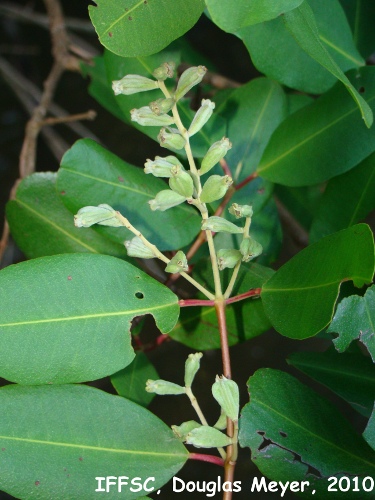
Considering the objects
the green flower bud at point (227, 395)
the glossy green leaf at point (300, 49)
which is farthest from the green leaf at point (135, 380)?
the glossy green leaf at point (300, 49)

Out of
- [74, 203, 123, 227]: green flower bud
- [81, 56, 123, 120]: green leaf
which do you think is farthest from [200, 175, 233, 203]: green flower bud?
[81, 56, 123, 120]: green leaf

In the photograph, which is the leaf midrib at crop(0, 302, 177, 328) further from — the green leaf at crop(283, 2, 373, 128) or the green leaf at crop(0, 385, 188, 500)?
the green leaf at crop(283, 2, 373, 128)

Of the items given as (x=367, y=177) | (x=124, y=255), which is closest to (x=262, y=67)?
(x=367, y=177)

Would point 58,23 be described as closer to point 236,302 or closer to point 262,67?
point 262,67

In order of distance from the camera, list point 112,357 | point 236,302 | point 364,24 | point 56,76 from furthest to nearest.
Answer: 1. point 56,76
2. point 364,24
3. point 236,302
4. point 112,357

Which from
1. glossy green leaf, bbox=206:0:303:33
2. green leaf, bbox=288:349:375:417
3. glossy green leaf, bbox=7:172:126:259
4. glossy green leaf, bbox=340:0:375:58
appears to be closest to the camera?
glossy green leaf, bbox=206:0:303:33
